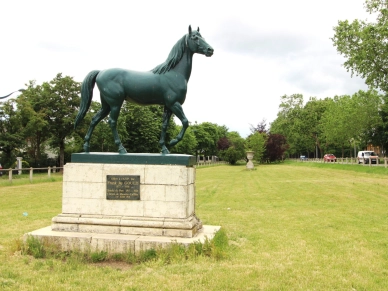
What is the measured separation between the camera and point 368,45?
2503 centimetres

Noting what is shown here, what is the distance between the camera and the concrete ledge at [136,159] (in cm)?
663

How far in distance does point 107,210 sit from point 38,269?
63.5 inches

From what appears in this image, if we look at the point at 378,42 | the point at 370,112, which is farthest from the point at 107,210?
the point at 370,112

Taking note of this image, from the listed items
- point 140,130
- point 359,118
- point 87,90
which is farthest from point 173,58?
point 359,118

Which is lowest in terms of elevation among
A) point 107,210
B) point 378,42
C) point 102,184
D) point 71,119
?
point 107,210

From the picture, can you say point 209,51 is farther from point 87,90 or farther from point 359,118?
point 359,118

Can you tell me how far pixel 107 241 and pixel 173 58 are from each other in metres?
3.63

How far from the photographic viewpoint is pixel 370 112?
48.7m

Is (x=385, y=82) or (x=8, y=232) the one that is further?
(x=385, y=82)

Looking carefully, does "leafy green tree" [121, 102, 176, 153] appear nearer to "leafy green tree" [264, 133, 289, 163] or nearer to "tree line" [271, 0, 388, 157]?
"tree line" [271, 0, 388, 157]

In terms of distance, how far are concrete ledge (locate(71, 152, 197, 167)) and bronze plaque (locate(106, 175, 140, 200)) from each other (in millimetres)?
314

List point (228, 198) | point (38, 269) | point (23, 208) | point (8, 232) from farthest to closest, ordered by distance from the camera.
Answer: point (228, 198)
point (23, 208)
point (8, 232)
point (38, 269)

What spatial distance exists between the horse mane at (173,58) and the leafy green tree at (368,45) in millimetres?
21658

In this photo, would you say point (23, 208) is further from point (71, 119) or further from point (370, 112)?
point (370, 112)
